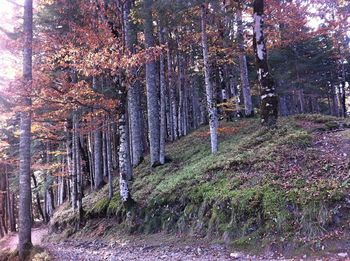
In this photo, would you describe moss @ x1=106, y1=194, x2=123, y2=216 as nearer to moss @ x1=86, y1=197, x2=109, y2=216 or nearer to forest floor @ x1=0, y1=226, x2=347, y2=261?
moss @ x1=86, y1=197, x2=109, y2=216

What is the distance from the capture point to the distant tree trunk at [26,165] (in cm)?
1003

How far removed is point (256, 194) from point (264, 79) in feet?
18.9

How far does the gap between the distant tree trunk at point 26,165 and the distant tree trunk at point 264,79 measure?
7.88 m

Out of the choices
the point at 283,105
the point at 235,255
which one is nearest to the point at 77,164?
the point at 235,255

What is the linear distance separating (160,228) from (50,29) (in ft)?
36.7

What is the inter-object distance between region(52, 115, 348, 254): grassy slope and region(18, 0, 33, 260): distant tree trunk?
3.11m

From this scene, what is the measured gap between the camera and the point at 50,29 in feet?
53.2

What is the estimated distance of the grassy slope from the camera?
22.9ft

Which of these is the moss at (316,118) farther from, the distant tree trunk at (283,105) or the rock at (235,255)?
the distant tree trunk at (283,105)

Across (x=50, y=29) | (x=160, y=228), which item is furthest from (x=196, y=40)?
(x=160, y=228)

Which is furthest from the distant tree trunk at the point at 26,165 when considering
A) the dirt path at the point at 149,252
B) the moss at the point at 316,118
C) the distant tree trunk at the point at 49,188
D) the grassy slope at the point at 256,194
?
the distant tree trunk at the point at 49,188

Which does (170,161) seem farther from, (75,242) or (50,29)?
(50,29)

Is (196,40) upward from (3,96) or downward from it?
upward

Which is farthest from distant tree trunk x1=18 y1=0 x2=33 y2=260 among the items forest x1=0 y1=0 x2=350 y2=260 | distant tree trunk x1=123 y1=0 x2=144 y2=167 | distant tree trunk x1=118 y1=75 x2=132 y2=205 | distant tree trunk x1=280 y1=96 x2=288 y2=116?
distant tree trunk x1=280 y1=96 x2=288 y2=116
